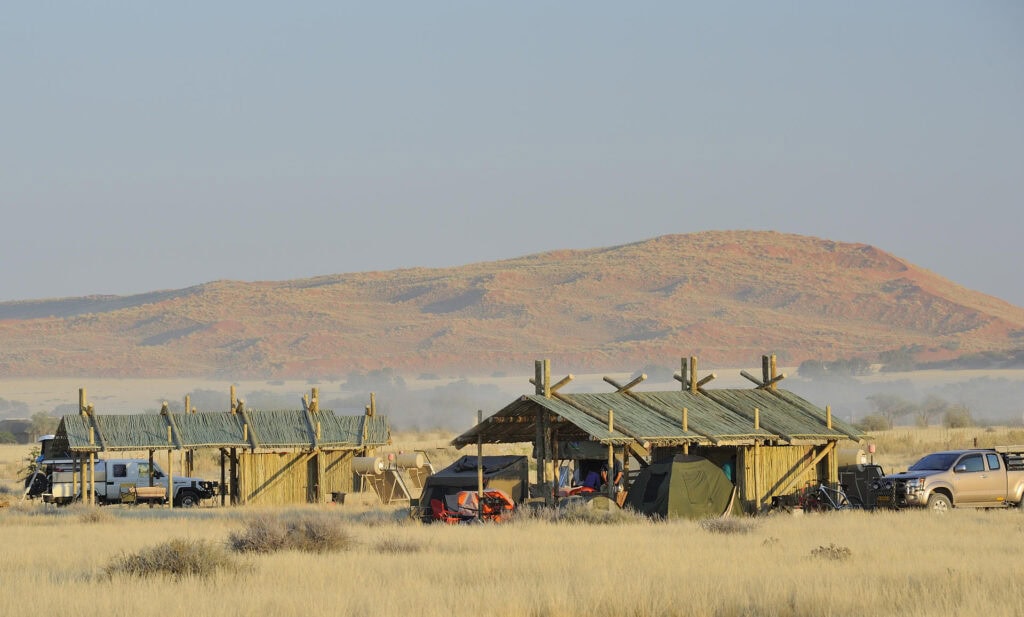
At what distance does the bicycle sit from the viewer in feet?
105

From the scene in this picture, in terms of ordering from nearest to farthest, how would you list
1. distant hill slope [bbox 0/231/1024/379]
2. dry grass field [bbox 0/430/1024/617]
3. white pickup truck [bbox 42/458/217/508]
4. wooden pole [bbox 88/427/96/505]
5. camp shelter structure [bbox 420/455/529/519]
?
dry grass field [bbox 0/430/1024/617] → camp shelter structure [bbox 420/455/529/519] → wooden pole [bbox 88/427/96/505] → white pickup truck [bbox 42/458/217/508] → distant hill slope [bbox 0/231/1024/379]

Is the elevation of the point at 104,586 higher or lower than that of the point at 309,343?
lower

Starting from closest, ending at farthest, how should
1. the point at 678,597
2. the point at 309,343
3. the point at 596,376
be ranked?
the point at 678,597 → the point at 596,376 → the point at 309,343

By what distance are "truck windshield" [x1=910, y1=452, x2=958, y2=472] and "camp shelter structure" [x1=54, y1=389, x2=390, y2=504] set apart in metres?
14.3

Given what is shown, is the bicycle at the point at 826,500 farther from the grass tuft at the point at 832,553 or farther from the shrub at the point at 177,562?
the shrub at the point at 177,562

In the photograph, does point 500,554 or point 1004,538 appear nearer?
point 500,554

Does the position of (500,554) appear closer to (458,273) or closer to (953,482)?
(953,482)

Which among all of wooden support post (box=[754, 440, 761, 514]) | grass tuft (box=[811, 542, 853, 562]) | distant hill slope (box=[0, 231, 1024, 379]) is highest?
distant hill slope (box=[0, 231, 1024, 379])

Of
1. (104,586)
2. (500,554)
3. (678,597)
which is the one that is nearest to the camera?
(678,597)

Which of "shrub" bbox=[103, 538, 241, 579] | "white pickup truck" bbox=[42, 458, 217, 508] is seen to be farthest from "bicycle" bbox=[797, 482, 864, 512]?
"white pickup truck" bbox=[42, 458, 217, 508]

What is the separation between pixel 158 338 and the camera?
170m

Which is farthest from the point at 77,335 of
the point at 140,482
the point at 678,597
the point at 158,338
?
the point at 678,597

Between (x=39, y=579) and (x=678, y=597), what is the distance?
801 cm

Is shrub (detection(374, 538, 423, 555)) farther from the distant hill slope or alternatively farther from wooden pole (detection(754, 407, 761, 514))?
the distant hill slope
